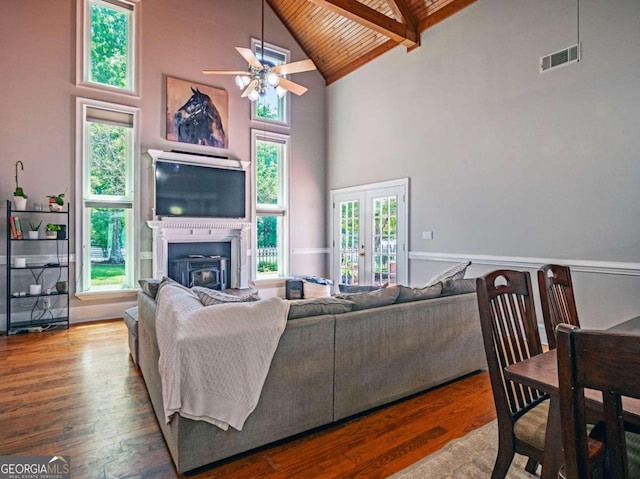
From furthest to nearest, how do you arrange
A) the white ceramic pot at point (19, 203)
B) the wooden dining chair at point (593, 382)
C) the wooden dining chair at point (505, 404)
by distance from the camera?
1. the white ceramic pot at point (19, 203)
2. the wooden dining chair at point (505, 404)
3. the wooden dining chair at point (593, 382)

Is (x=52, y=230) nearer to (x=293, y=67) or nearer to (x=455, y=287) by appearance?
(x=293, y=67)

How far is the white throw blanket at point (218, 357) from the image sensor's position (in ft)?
5.86

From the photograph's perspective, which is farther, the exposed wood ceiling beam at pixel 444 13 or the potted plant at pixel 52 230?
the exposed wood ceiling beam at pixel 444 13

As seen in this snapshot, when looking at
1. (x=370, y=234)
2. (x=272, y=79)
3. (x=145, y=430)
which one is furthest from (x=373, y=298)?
(x=370, y=234)

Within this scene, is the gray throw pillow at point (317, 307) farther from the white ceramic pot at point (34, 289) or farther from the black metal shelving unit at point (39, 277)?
the white ceramic pot at point (34, 289)

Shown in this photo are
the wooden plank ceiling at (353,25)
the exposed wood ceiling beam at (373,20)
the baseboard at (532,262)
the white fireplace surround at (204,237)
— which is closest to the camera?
the baseboard at (532,262)

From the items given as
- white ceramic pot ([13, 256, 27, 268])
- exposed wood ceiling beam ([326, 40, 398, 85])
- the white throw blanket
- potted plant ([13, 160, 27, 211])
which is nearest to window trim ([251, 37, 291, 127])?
exposed wood ceiling beam ([326, 40, 398, 85])

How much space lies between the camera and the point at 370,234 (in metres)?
6.55

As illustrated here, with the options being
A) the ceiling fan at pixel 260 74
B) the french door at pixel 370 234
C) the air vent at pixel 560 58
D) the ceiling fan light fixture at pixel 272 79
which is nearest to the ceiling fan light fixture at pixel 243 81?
the ceiling fan at pixel 260 74

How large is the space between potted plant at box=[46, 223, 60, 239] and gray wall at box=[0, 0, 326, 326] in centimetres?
31

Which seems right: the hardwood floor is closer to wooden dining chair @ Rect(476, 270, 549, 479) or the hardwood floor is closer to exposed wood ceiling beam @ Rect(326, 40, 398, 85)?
wooden dining chair @ Rect(476, 270, 549, 479)

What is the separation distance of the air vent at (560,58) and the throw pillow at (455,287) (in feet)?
9.24

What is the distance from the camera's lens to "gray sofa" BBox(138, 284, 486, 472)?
197cm

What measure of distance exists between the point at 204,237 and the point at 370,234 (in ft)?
9.51
